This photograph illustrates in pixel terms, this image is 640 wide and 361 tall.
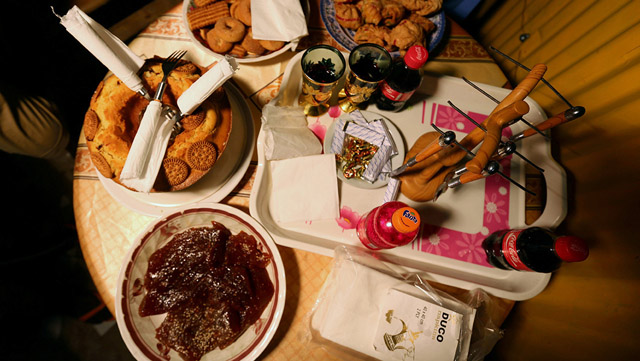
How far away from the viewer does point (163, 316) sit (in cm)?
93

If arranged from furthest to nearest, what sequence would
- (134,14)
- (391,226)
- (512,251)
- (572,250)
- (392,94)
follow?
(134,14)
(392,94)
(512,251)
(391,226)
(572,250)

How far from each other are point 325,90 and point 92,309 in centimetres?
201

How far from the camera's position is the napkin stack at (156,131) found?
0.77m

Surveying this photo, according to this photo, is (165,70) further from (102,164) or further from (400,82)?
(400,82)

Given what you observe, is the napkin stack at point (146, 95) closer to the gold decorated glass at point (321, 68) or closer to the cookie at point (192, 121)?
the cookie at point (192, 121)

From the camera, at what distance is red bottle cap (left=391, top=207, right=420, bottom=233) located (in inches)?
29.5

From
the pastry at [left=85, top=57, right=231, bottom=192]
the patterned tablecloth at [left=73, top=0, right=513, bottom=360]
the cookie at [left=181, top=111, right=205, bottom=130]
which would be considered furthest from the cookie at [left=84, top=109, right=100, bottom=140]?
the patterned tablecloth at [left=73, top=0, right=513, bottom=360]

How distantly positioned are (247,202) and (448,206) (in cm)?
82

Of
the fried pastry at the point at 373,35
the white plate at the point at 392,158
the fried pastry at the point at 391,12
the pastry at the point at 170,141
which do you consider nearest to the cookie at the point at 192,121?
the pastry at the point at 170,141

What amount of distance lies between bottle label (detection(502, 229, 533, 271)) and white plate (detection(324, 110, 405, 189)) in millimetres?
450

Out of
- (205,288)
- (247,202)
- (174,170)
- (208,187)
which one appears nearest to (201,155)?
(174,170)

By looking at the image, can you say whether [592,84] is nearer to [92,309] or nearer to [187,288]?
[187,288]

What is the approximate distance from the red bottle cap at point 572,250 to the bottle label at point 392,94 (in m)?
0.65

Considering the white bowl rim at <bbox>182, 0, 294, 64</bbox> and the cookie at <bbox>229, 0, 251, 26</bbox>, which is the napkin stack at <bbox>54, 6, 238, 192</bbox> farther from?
the cookie at <bbox>229, 0, 251, 26</bbox>
